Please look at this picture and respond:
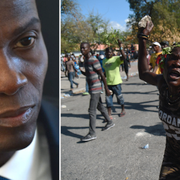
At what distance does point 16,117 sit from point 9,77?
Answer: 0.65 ft

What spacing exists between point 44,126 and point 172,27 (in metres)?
28.0

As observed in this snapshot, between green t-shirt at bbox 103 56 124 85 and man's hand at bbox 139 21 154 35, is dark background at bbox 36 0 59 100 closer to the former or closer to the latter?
man's hand at bbox 139 21 154 35

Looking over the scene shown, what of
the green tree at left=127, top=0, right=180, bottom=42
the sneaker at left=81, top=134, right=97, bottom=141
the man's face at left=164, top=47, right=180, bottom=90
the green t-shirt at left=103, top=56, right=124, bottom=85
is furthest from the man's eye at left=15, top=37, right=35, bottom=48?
the green tree at left=127, top=0, right=180, bottom=42

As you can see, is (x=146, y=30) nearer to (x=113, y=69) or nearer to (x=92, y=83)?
(x=92, y=83)

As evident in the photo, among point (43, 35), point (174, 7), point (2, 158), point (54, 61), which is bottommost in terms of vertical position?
point (2, 158)

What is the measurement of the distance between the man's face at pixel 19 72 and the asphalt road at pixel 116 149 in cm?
224

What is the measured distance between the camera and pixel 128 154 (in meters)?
3.54

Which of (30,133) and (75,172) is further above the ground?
(30,133)

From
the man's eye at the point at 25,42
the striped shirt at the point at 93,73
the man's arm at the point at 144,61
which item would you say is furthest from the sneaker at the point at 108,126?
the man's eye at the point at 25,42

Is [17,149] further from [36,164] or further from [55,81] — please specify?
[55,81]

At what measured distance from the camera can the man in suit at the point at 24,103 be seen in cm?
93

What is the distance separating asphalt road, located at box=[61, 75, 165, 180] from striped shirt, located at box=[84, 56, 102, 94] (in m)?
1.02

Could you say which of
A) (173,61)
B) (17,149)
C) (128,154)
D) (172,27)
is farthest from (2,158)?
(172,27)

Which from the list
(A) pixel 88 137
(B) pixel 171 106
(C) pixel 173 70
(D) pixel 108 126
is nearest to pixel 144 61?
(C) pixel 173 70
